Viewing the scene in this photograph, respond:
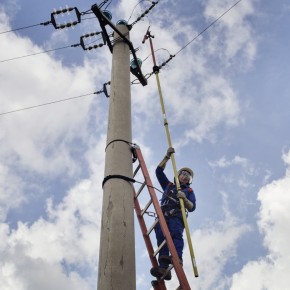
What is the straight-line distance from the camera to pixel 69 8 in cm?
850

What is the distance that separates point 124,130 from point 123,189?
103 centimetres

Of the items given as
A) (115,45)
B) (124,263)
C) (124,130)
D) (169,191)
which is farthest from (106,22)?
(124,263)

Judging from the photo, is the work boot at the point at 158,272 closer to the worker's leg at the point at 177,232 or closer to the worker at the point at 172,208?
the worker at the point at 172,208

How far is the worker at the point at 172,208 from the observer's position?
5.75m

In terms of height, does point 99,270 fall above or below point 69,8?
below

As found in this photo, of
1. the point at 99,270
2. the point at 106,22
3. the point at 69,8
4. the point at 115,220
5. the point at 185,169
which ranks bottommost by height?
the point at 99,270

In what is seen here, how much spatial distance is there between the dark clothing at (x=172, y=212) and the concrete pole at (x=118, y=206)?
4.52 ft

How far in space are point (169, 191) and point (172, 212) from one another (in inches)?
20.4

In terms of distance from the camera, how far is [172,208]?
6.89m

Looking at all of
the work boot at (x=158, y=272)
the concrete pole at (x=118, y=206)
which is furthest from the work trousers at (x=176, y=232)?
the concrete pole at (x=118, y=206)

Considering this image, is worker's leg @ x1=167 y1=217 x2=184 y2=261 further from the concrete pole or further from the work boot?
the concrete pole

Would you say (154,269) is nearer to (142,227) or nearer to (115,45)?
(142,227)

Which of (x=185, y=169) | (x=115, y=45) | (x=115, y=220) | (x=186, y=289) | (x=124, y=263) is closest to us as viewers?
(x=124, y=263)

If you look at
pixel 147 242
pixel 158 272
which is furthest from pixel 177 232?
pixel 158 272
